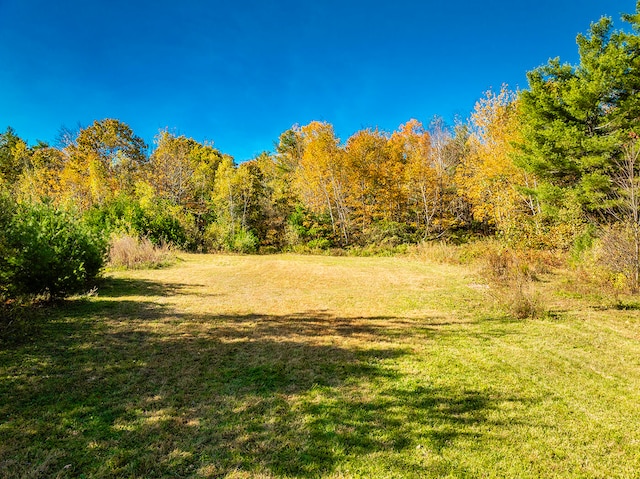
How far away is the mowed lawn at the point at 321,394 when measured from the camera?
261cm

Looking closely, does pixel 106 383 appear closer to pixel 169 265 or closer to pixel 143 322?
pixel 143 322

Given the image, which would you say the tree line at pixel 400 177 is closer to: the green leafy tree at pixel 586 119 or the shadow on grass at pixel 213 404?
the green leafy tree at pixel 586 119

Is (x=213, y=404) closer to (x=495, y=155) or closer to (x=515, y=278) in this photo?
(x=515, y=278)

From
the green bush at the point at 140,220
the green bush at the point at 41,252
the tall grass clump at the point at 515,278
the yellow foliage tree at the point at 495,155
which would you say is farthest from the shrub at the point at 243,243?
the tall grass clump at the point at 515,278

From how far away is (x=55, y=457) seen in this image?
2.56m

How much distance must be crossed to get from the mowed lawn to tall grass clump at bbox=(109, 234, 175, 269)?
6.76 meters

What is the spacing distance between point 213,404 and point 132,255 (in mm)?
12302

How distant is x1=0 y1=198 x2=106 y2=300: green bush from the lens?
20.1ft

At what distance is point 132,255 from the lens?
44.6ft

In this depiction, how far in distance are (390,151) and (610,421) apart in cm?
2379

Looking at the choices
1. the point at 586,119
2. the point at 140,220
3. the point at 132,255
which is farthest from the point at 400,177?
the point at 132,255

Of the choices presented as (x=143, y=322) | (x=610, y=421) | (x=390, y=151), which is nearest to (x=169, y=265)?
(x=143, y=322)

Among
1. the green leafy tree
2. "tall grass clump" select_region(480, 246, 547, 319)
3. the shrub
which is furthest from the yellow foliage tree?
the shrub

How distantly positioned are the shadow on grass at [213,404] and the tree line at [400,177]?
15.0 feet
